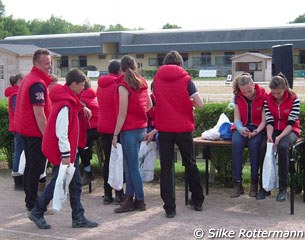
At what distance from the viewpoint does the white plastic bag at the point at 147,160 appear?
7414mm

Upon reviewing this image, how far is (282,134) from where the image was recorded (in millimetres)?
6742

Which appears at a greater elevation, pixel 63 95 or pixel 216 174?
pixel 63 95

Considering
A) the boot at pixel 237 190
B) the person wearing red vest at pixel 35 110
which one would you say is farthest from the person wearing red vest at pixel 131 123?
the boot at pixel 237 190

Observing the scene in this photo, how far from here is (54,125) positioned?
5.88m

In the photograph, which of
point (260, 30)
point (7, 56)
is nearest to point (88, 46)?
point (260, 30)

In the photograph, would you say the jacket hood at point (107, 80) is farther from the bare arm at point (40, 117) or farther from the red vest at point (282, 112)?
the red vest at point (282, 112)

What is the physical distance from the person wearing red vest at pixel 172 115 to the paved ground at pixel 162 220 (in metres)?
0.35

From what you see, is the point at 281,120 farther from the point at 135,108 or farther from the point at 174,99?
the point at 135,108

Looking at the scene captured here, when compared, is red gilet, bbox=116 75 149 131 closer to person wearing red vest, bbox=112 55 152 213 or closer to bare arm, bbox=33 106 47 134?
person wearing red vest, bbox=112 55 152 213

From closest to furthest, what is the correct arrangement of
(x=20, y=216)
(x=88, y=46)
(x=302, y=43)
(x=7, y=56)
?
(x=20, y=216) → (x=7, y=56) → (x=302, y=43) → (x=88, y=46)

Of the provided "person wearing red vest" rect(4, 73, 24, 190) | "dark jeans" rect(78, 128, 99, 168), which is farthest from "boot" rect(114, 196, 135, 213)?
"person wearing red vest" rect(4, 73, 24, 190)

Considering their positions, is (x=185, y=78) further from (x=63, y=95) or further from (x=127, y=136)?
(x=63, y=95)

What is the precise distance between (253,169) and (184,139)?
3.80ft

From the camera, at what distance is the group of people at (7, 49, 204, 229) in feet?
19.5
